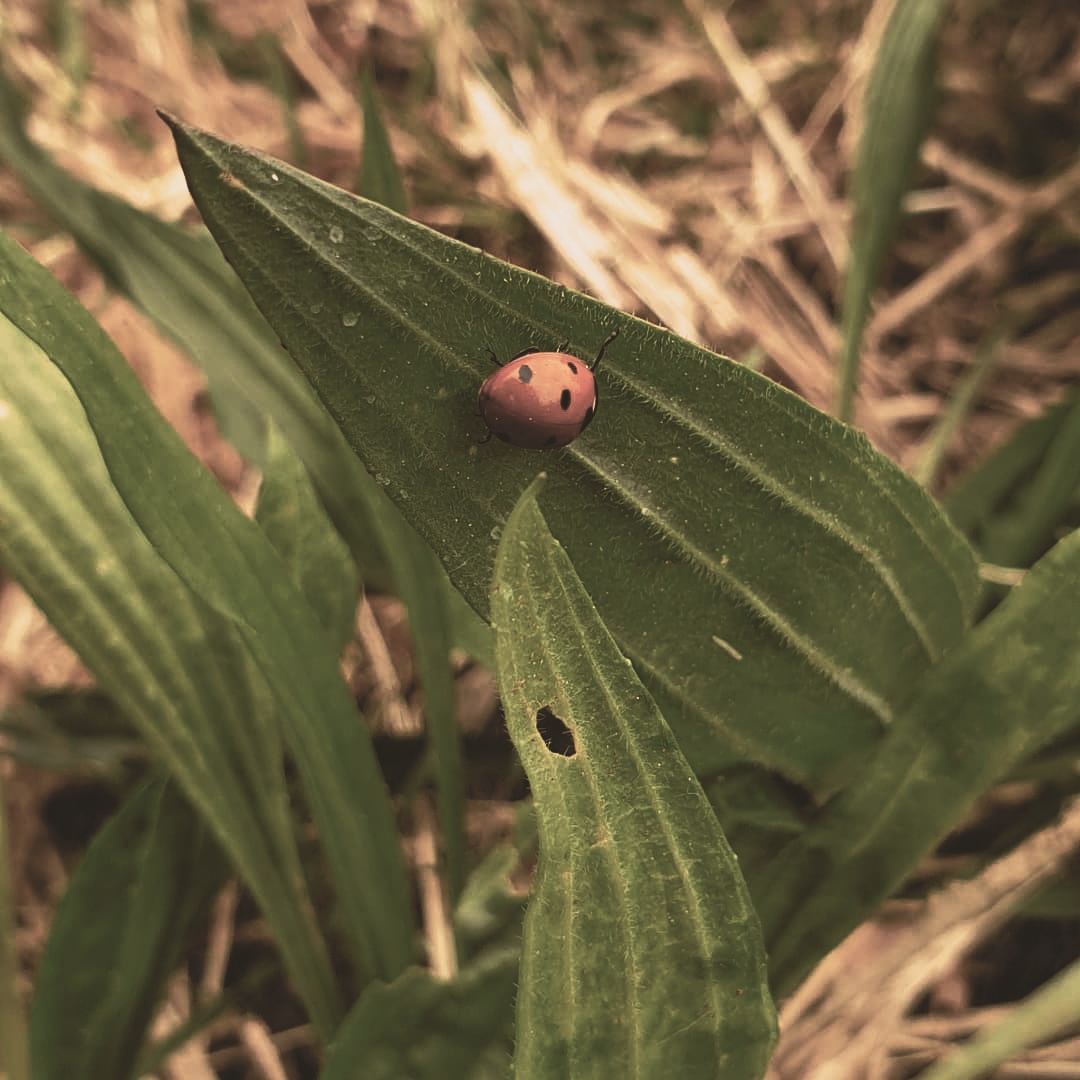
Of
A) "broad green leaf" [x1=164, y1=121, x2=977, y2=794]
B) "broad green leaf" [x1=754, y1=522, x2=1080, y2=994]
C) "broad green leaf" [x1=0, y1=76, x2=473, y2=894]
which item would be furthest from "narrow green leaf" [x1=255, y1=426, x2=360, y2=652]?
"broad green leaf" [x1=754, y1=522, x2=1080, y2=994]

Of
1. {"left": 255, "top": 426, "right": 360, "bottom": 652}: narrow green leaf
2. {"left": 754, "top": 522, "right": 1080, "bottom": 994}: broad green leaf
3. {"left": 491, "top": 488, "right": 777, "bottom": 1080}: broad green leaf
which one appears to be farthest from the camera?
{"left": 255, "top": 426, "right": 360, "bottom": 652}: narrow green leaf

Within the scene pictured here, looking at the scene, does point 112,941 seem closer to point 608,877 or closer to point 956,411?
point 608,877

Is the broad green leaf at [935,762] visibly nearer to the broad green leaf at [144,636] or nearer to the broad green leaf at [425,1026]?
the broad green leaf at [425,1026]

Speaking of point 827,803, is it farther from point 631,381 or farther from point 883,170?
point 883,170

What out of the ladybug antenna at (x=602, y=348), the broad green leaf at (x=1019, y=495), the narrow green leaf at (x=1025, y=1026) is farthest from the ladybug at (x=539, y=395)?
the broad green leaf at (x=1019, y=495)

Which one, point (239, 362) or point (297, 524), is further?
point (239, 362)

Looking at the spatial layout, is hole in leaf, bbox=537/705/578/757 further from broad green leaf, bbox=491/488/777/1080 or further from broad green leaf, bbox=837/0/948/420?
broad green leaf, bbox=837/0/948/420

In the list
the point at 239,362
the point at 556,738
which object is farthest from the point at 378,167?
the point at 556,738
